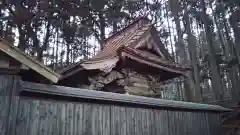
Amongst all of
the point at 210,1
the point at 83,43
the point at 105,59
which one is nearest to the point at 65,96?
the point at 105,59

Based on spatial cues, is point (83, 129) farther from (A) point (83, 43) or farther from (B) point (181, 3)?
(B) point (181, 3)

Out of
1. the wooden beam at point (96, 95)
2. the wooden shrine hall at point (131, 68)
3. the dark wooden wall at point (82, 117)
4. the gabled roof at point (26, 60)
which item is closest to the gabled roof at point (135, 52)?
the wooden shrine hall at point (131, 68)

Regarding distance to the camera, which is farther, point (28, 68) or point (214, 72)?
point (214, 72)

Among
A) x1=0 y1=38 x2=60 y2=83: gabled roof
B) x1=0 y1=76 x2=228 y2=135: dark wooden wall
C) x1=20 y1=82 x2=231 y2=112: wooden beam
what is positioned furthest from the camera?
x1=20 y1=82 x2=231 y2=112: wooden beam

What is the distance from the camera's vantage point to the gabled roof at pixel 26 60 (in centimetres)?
456

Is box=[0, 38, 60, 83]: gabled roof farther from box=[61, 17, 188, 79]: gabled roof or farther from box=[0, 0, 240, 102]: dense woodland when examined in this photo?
box=[0, 0, 240, 102]: dense woodland

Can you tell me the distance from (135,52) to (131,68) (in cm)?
106

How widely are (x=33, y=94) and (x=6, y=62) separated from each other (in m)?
0.83

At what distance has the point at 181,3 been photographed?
814 inches

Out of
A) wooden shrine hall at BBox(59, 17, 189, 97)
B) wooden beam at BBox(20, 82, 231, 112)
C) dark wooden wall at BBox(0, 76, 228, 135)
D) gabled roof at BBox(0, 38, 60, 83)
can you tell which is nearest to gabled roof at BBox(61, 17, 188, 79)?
wooden shrine hall at BBox(59, 17, 189, 97)

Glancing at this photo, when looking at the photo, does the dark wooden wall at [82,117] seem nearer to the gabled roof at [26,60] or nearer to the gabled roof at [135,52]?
the gabled roof at [26,60]

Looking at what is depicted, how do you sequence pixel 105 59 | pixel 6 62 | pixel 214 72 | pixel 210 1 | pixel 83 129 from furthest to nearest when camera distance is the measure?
pixel 210 1
pixel 214 72
pixel 105 59
pixel 83 129
pixel 6 62

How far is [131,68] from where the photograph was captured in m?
9.44

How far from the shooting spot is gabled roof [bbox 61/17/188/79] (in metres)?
7.92
